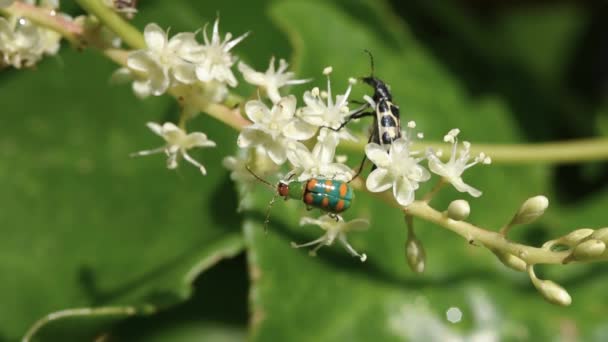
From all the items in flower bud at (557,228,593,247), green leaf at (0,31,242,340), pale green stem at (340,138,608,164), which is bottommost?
green leaf at (0,31,242,340)

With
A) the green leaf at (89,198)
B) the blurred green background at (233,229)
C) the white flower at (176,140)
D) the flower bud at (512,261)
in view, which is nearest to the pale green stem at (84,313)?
the blurred green background at (233,229)

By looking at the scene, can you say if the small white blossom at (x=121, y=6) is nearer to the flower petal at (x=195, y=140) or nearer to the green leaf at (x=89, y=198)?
the flower petal at (x=195, y=140)

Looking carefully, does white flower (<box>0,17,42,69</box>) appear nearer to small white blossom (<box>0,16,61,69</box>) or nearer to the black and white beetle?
small white blossom (<box>0,16,61,69</box>)

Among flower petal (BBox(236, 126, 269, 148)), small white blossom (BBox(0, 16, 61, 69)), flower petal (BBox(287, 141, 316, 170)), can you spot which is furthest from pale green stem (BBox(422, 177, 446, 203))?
small white blossom (BBox(0, 16, 61, 69))

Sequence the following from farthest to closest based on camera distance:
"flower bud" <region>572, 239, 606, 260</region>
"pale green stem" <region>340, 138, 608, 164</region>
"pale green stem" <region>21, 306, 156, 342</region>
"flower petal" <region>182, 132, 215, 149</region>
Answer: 1. "pale green stem" <region>340, 138, 608, 164</region>
2. "pale green stem" <region>21, 306, 156, 342</region>
3. "flower petal" <region>182, 132, 215, 149</region>
4. "flower bud" <region>572, 239, 606, 260</region>

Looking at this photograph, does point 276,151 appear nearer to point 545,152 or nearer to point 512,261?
point 512,261

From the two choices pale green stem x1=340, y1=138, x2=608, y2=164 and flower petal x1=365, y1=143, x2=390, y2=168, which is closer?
flower petal x1=365, y1=143, x2=390, y2=168

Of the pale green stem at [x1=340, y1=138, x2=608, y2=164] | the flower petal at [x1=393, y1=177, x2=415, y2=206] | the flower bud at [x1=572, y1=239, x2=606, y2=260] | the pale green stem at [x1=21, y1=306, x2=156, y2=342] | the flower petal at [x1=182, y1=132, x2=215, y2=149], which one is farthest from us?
the pale green stem at [x1=340, y1=138, x2=608, y2=164]

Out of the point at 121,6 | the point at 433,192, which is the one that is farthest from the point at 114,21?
the point at 433,192
